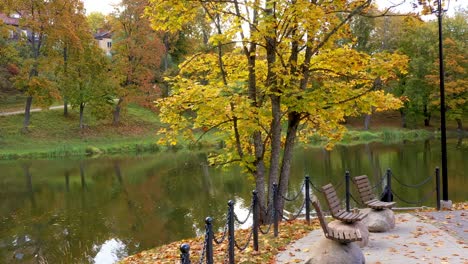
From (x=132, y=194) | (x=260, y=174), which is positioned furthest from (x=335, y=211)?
(x=132, y=194)

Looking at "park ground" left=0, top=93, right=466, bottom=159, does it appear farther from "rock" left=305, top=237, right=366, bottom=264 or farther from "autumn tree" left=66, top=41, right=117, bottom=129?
"rock" left=305, top=237, right=366, bottom=264

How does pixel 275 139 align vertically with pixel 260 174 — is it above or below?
above

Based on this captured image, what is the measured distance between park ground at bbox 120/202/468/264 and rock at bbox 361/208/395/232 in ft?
0.46

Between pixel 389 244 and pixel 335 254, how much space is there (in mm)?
2017

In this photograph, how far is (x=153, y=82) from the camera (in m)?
44.3

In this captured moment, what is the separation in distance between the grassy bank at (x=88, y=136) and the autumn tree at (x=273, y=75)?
78.7 ft

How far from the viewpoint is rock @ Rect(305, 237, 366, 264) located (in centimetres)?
735

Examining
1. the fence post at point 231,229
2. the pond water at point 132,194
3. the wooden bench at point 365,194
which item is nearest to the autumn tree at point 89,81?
the pond water at point 132,194

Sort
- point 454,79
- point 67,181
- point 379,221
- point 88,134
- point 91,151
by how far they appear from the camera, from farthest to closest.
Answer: point 454,79
point 88,134
point 91,151
point 67,181
point 379,221

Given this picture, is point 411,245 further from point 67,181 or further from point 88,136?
point 88,136

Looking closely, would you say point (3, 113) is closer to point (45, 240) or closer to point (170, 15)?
point (45, 240)

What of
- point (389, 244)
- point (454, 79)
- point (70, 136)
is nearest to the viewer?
point (389, 244)

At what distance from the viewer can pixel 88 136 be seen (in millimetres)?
37562

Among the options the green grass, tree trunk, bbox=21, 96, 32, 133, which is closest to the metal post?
tree trunk, bbox=21, 96, 32, 133
